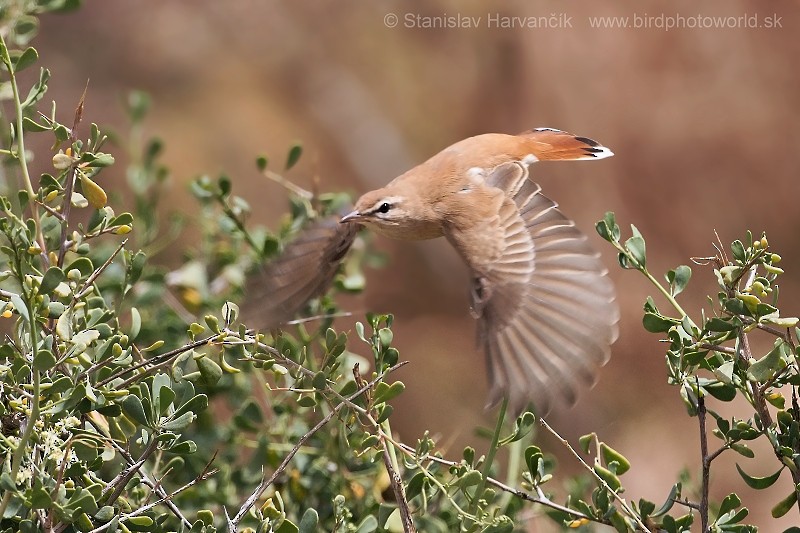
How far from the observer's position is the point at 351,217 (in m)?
1.94

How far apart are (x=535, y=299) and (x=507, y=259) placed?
0.16 meters

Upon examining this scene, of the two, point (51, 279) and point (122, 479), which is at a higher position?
point (51, 279)

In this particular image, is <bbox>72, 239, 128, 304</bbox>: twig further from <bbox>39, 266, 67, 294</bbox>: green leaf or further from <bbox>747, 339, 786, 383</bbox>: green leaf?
<bbox>747, 339, 786, 383</bbox>: green leaf

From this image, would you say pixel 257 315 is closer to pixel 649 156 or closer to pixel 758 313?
pixel 758 313

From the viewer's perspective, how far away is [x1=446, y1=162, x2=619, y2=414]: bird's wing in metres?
1.42

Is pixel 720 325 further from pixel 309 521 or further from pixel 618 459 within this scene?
pixel 309 521

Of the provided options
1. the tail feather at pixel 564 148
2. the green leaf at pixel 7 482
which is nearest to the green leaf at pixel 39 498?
the green leaf at pixel 7 482

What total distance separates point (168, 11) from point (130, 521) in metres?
4.94

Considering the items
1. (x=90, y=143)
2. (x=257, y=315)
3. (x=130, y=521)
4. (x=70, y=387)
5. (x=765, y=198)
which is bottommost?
(x=765, y=198)

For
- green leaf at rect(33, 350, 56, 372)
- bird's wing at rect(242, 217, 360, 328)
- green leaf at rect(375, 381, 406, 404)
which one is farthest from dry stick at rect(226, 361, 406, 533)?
bird's wing at rect(242, 217, 360, 328)

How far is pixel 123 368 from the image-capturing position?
1104 mm

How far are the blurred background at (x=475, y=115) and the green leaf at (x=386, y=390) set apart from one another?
264 cm

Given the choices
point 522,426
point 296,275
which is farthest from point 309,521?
point 296,275

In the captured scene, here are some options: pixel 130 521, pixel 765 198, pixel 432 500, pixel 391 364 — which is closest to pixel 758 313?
pixel 391 364
